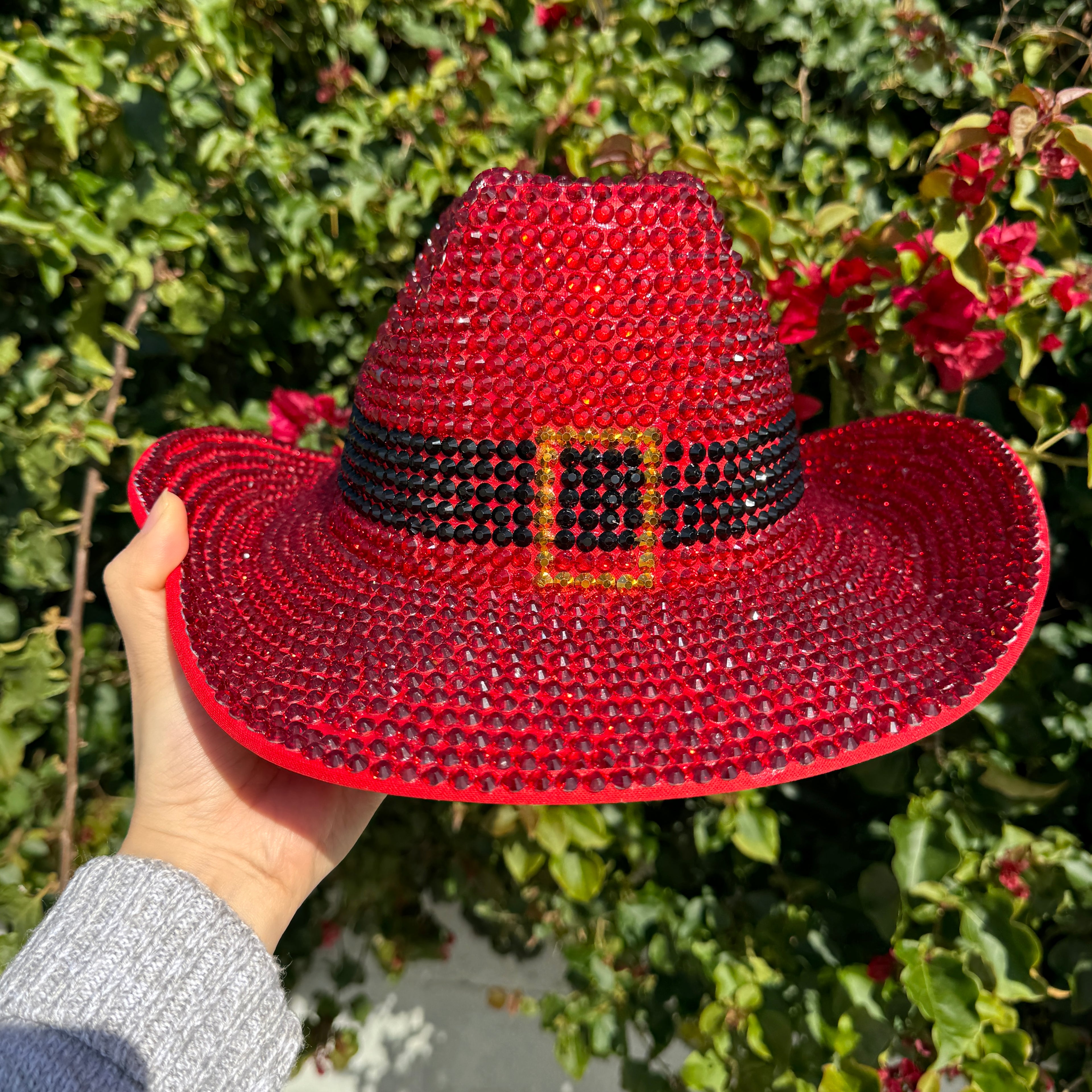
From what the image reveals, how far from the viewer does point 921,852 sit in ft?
3.89

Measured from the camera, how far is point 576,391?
766mm

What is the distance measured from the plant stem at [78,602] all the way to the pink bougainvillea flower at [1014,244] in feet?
5.10

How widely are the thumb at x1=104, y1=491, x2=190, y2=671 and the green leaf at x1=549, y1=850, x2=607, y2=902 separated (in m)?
0.76

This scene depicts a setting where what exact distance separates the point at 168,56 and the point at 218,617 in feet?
3.77

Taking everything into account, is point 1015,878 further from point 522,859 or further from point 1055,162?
point 1055,162

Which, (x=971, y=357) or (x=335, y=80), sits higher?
(x=335, y=80)

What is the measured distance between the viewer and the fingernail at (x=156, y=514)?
34.3 inches

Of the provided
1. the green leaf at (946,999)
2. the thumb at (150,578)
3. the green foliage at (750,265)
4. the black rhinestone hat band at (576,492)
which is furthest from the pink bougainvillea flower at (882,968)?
the thumb at (150,578)

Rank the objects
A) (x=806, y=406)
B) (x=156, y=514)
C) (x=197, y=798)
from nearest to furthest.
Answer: (x=156, y=514)
(x=197, y=798)
(x=806, y=406)

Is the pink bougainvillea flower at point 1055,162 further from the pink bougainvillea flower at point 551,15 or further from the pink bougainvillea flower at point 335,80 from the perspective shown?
the pink bougainvillea flower at point 335,80

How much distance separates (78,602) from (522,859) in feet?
3.38

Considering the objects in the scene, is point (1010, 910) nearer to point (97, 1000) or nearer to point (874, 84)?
point (97, 1000)

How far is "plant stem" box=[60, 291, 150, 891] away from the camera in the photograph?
4.64ft

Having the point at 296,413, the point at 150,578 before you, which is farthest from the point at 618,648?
the point at 296,413
